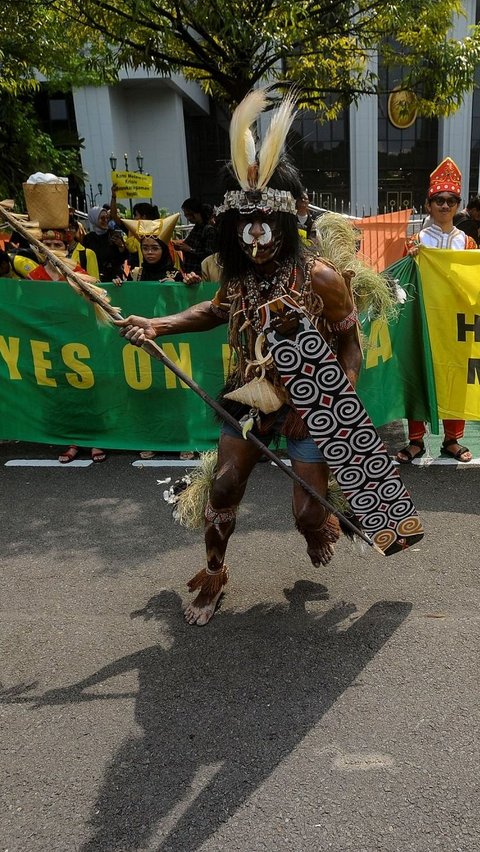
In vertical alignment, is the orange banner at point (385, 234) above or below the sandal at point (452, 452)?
above

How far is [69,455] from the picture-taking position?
213 inches

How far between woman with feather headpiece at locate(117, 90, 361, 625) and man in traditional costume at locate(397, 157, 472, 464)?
2.28 metres

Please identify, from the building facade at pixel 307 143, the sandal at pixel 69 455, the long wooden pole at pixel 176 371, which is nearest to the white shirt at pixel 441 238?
the long wooden pole at pixel 176 371

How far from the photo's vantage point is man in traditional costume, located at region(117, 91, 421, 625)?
257 cm

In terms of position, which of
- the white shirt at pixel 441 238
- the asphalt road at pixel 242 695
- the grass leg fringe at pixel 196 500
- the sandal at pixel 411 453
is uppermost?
the white shirt at pixel 441 238

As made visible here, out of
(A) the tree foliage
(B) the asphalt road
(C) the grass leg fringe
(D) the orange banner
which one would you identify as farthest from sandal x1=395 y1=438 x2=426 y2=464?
(A) the tree foliage

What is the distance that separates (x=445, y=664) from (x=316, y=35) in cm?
709

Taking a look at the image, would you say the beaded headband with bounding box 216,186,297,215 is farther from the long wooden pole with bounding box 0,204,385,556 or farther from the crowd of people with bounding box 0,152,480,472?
the crowd of people with bounding box 0,152,480,472

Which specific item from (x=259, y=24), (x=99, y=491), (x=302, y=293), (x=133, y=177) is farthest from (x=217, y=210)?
(x=133, y=177)

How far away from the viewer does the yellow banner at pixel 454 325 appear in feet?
15.9

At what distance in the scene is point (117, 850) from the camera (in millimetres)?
1921

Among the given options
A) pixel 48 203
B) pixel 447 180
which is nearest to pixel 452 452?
pixel 447 180

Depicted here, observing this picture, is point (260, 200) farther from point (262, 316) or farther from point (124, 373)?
point (124, 373)

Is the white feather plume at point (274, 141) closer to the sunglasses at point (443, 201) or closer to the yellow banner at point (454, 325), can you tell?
the yellow banner at point (454, 325)
